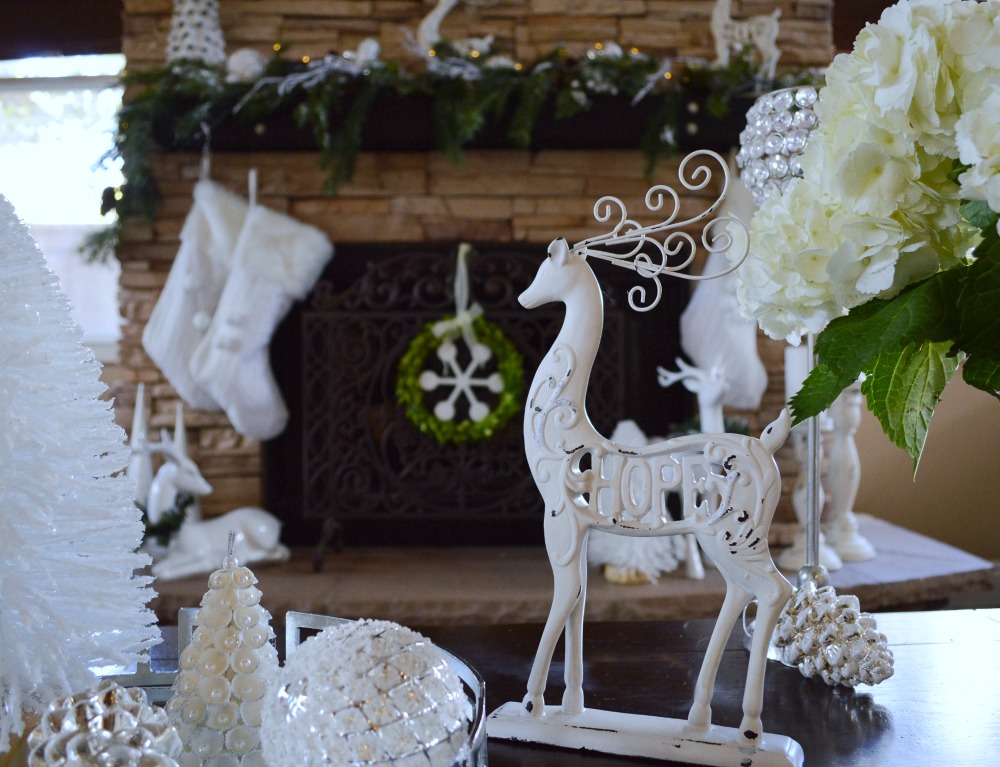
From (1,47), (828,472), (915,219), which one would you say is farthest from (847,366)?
(1,47)

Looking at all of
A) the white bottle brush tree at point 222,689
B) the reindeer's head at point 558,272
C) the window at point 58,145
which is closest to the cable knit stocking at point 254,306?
the window at point 58,145

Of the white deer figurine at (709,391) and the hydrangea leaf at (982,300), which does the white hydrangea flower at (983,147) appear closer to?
the hydrangea leaf at (982,300)

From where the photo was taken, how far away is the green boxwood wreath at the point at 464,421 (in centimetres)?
232

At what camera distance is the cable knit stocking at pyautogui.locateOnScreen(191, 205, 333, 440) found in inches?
91.9

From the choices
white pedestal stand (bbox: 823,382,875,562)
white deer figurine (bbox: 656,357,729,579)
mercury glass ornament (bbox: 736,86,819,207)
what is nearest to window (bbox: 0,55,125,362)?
white deer figurine (bbox: 656,357,729,579)

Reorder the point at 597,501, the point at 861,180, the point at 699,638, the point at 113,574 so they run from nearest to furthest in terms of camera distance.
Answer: the point at 861,180, the point at 113,574, the point at 597,501, the point at 699,638

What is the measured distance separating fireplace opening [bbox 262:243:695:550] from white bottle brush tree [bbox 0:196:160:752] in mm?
1683

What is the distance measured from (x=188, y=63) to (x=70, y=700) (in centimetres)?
215

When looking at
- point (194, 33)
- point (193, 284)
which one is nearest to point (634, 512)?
point (193, 284)

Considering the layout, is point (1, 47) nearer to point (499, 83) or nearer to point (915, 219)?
point (499, 83)

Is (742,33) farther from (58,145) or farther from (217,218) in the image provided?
(58,145)

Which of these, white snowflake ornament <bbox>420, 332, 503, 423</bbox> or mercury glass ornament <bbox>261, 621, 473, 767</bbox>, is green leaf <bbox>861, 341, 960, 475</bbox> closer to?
mercury glass ornament <bbox>261, 621, 473, 767</bbox>

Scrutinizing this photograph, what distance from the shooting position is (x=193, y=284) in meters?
2.38

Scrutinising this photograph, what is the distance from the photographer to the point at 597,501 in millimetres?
759
